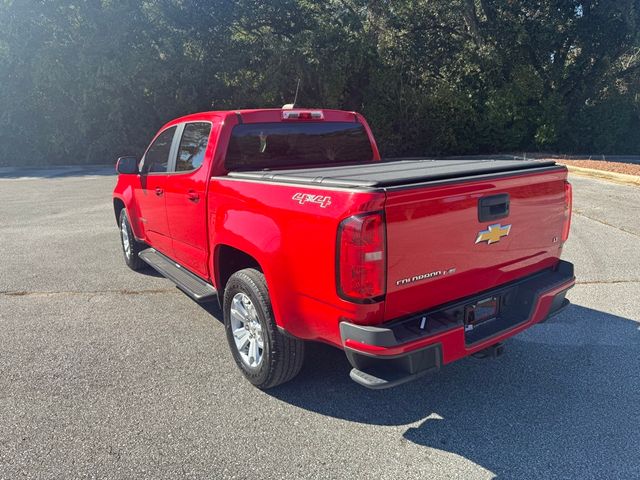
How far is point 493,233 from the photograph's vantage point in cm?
293

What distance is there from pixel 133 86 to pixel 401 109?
37.4 feet

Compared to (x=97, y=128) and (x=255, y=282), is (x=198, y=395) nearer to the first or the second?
(x=255, y=282)

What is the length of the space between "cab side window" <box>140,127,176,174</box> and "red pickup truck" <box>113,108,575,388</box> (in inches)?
24.9

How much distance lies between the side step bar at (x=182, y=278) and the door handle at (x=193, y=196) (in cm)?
73

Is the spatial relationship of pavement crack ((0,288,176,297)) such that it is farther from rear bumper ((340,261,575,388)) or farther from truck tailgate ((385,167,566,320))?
truck tailgate ((385,167,566,320))

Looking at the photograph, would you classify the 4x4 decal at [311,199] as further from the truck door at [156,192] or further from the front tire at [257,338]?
the truck door at [156,192]

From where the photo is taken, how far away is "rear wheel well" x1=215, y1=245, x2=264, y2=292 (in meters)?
3.69

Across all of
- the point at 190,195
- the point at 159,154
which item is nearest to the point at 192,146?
the point at 190,195

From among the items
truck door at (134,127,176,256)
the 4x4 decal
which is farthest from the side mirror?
the 4x4 decal

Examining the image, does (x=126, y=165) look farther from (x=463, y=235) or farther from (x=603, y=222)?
(x=603, y=222)

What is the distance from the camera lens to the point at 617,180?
39.1 ft

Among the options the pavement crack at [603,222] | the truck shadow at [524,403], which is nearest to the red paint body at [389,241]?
the truck shadow at [524,403]

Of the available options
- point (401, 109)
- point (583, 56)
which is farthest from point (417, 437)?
point (583, 56)

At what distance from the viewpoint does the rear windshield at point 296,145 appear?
399 centimetres
